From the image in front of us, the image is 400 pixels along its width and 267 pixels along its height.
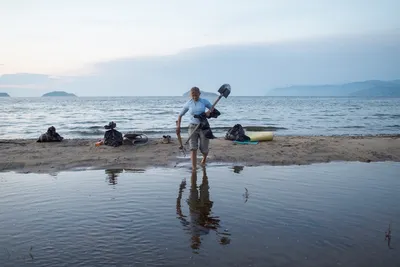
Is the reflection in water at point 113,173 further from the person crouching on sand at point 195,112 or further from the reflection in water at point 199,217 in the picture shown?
the reflection in water at point 199,217

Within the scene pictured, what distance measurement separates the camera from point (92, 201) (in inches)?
251

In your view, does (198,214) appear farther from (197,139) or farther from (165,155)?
(165,155)

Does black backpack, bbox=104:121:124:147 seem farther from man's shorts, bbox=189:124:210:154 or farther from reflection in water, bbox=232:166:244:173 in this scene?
reflection in water, bbox=232:166:244:173

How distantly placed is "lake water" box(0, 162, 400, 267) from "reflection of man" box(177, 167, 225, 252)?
1 centimetres

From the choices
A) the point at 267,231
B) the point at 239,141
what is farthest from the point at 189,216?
the point at 239,141

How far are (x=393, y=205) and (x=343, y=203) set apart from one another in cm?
77

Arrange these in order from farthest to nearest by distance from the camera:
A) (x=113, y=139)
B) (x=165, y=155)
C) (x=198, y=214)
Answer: (x=113, y=139), (x=165, y=155), (x=198, y=214)

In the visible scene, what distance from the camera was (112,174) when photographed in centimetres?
877

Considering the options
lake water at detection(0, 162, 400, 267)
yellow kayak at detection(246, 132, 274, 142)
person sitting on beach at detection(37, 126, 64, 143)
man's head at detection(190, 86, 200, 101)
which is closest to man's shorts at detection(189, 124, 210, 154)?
man's head at detection(190, 86, 200, 101)

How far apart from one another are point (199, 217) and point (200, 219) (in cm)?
10

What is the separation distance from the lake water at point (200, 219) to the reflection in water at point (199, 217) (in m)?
0.01

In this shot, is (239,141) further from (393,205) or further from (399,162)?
(393,205)

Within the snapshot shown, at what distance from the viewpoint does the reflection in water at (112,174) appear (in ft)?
26.2

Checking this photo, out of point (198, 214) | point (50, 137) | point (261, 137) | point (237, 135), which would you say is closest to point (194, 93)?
point (198, 214)
